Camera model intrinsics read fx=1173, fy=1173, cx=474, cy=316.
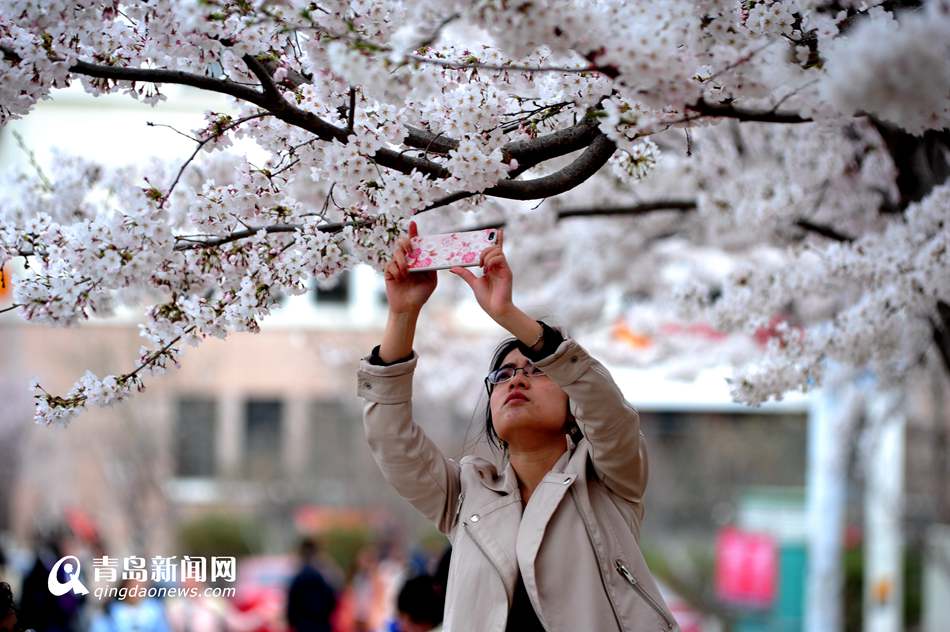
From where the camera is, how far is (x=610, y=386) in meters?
3.00

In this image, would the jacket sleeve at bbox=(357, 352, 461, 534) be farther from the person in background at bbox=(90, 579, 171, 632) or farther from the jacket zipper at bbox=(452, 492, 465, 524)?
the person in background at bbox=(90, 579, 171, 632)

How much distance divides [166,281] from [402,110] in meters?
0.89

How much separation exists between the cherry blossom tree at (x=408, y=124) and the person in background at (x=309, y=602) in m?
5.37

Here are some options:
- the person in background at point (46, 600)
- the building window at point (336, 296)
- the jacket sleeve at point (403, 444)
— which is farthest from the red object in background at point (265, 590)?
the building window at point (336, 296)

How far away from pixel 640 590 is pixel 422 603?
6.65 feet

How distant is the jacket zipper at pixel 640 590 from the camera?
3.01 metres

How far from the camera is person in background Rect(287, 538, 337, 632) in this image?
9.62 meters

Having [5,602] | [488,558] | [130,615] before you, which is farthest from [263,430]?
[488,558]

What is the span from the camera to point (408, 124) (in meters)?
3.64

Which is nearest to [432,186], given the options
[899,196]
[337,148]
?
[337,148]

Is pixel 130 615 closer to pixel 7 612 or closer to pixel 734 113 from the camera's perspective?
pixel 7 612

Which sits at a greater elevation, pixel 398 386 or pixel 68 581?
pixel 398 386

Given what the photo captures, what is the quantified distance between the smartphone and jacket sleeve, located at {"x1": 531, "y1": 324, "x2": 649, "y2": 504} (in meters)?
0.29

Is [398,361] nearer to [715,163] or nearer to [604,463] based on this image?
[604,463]
